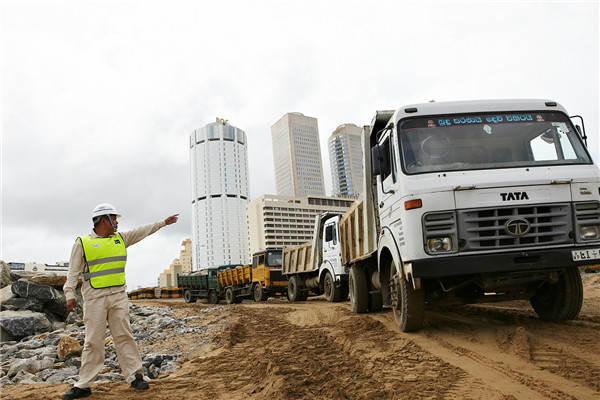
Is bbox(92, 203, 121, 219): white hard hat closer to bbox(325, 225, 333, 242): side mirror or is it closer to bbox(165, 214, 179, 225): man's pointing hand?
bbox(165, 214, 179, 225): man's pointing hand

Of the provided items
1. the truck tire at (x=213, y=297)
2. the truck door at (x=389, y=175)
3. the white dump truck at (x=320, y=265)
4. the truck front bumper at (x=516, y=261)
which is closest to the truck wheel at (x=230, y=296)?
the truck tire at (x=213, y=297)

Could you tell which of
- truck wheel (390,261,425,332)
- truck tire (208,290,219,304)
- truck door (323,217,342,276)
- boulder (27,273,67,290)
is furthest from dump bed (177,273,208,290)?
truck wheel (390,261,425,332)

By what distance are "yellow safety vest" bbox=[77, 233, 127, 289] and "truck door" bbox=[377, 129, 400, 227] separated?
3.57 meters

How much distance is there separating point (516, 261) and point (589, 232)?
992 mm

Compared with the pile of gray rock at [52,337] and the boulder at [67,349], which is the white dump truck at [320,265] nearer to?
the pile of gray rock at [52,337]

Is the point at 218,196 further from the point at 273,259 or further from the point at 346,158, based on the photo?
the point at 273,259

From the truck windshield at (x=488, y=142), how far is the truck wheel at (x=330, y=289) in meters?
8.14

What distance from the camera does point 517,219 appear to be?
5.19 m

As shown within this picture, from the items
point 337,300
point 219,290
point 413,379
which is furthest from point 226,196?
point 413,379

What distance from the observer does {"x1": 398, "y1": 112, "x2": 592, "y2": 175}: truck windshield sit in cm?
567

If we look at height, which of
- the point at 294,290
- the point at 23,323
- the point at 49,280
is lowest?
the point at 294,290

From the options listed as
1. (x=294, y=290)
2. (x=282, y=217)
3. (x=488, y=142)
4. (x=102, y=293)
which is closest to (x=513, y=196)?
(x=488, y=142)

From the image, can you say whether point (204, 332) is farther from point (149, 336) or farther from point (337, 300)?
point (337, 300)

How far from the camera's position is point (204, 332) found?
353 inches
